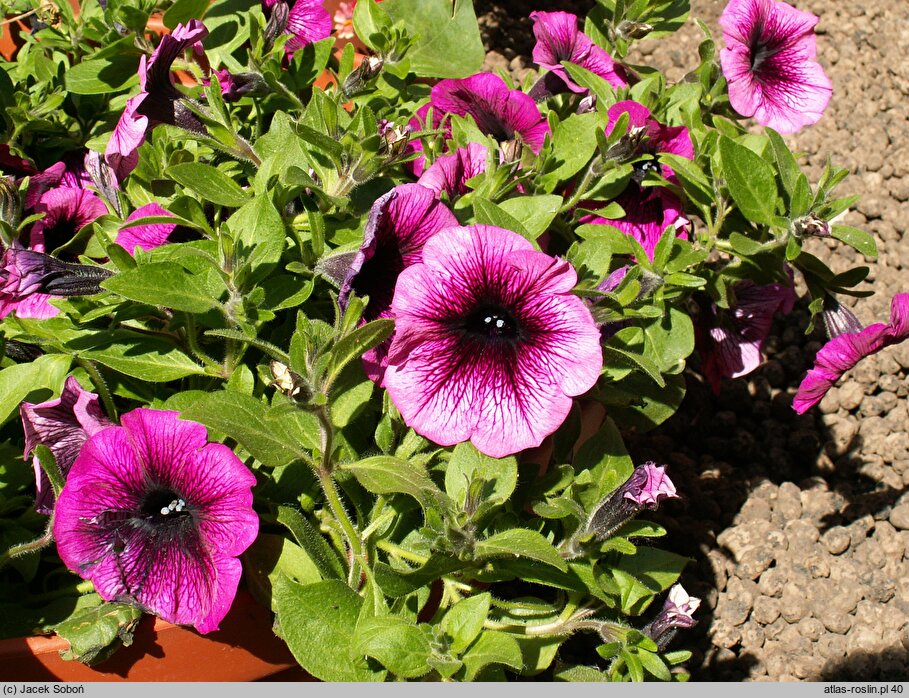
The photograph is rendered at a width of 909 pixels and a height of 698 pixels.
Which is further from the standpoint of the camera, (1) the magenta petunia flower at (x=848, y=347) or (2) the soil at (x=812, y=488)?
(2) the soil at (x=812, y=488)

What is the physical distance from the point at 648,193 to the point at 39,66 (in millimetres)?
1275

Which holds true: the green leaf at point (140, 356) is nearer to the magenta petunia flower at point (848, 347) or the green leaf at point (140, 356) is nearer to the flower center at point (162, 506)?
the flower center at point (162, 506)

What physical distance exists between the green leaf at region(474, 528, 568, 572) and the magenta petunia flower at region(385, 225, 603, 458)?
115 mm

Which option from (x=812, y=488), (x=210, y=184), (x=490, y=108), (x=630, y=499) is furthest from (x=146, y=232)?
(x=812, y=488)

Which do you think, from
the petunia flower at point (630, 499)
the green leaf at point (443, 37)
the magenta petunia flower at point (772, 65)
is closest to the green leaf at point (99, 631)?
the petunia flower at point (630, 499)

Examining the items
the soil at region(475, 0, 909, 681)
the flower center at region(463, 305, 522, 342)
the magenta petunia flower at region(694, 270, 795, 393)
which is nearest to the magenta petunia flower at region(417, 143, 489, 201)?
the flower center at region(463, 305, 522, 342)

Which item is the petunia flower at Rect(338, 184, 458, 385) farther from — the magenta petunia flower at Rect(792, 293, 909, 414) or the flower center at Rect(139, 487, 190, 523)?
the magenta petunia flower at Rect(792, 293, 909, 414)

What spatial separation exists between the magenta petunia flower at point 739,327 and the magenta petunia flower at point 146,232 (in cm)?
103

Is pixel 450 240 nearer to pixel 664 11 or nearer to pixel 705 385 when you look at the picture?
pixel 664 11

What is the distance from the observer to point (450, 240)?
1.15m

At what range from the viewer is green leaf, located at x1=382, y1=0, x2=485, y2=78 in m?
1.91

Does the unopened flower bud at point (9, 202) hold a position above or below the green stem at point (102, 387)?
above

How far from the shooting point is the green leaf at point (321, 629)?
1.16 meters

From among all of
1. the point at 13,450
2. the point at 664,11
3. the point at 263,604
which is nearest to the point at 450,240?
the point at 263,604
